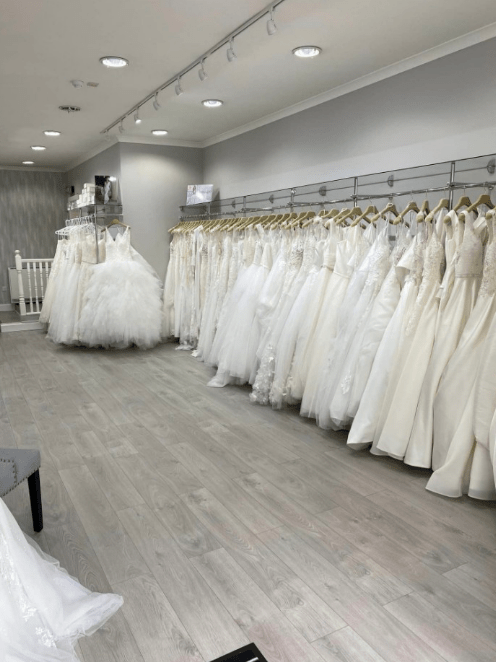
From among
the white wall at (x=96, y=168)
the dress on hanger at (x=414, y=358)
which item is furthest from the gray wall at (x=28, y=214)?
the dress on hanger at (x=414, y=358)

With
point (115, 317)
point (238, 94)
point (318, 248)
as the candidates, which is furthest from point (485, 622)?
point (115, 317)

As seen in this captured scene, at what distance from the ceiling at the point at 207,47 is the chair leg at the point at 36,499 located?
257 centimetres

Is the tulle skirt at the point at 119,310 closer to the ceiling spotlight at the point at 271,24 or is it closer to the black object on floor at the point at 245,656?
the ceiling spotlight at the point at 271,24

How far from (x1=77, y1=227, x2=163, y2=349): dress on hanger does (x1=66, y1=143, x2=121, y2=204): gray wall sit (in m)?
1.45

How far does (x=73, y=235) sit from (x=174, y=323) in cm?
195

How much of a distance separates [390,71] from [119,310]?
368cm

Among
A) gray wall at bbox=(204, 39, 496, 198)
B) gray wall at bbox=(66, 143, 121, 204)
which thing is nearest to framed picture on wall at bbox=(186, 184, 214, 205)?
gray wall at bbox=(204, 39, 496, 198)

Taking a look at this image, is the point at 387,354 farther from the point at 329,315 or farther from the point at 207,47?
the point at 207,47

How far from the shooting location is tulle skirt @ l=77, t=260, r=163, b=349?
584 centimetres

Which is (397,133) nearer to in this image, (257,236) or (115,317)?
(257,236)

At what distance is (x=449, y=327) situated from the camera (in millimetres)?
2861

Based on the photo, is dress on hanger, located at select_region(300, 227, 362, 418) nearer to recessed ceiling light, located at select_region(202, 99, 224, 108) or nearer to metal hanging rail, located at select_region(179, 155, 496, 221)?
metal hanging rail, located at select_region(179, 155, 496, 221)

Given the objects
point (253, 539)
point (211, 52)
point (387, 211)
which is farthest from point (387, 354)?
point (211, 52)

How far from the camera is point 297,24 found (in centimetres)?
311
